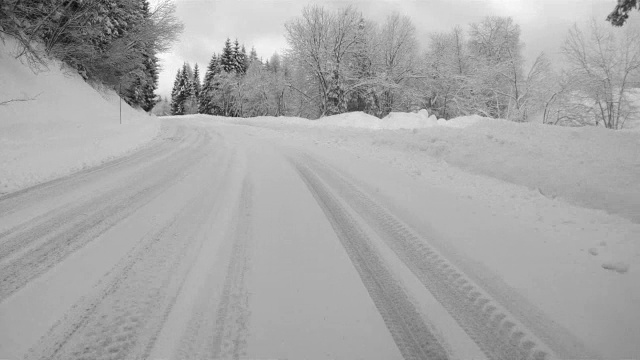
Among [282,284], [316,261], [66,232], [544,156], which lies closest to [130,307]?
[282,284]

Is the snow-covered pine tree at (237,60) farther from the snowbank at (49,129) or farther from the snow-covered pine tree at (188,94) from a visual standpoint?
the snowbank at (49,129)

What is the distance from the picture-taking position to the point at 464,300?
2523 mm

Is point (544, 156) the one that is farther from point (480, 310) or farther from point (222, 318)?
point (222, 318)

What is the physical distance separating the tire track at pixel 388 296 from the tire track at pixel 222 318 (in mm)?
1033

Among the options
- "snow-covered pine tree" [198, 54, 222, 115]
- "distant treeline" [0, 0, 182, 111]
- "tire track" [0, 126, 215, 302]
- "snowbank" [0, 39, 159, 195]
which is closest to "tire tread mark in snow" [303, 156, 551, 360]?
"tire track" [0, 126, 215, 302]

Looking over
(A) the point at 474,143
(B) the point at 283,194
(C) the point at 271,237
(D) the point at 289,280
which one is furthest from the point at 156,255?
(A) the point at 474,143

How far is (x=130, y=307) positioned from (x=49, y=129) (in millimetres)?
10092

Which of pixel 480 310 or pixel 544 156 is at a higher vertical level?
pixel 544 156

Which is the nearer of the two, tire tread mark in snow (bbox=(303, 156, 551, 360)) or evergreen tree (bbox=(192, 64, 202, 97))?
tire tread mark in snow (bbox=(303, 156, 551, 360))

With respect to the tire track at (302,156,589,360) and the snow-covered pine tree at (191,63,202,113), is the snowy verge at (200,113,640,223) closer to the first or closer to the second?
the tire track at (302,156,589,360)

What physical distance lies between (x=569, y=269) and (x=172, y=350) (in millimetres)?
3502

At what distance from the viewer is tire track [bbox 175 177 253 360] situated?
6.35 feet

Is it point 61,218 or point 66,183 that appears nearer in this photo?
point 61,218

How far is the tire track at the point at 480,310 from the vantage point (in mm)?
2051
